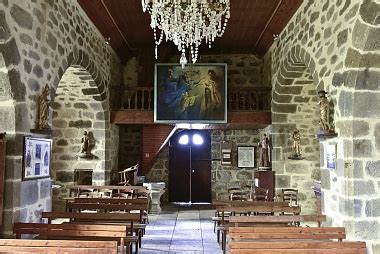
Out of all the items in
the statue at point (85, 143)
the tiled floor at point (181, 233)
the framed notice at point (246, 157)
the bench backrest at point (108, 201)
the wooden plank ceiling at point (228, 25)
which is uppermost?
the wooden plank ceiling at point (228, 25)

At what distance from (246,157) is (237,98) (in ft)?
8.96

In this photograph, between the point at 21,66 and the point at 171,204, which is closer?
the point at 21,66

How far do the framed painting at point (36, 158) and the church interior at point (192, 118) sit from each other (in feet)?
0.10

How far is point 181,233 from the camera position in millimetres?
7973

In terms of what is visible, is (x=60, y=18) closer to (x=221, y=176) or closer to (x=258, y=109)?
(x=258, y=109)

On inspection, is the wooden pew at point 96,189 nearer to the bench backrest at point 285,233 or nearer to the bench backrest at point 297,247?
the bench backrest at point 285,233

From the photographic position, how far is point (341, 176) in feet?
17.5

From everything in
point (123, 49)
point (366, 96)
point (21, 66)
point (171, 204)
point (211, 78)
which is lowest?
point (171, 204)

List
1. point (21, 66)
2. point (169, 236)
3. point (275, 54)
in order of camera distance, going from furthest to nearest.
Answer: point (275, 54) < point (169, 236) < point (21, 66)

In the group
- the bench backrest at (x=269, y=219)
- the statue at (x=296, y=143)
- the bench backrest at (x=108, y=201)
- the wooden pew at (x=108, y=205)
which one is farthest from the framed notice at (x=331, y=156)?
the statue at (x=296, y=143)

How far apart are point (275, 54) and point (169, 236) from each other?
17.0 ft

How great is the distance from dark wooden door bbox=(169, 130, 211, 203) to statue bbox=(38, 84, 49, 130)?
7.55m

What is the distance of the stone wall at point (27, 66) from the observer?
494cm

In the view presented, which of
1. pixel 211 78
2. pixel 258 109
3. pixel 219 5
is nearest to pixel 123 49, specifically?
pixel 211 78
